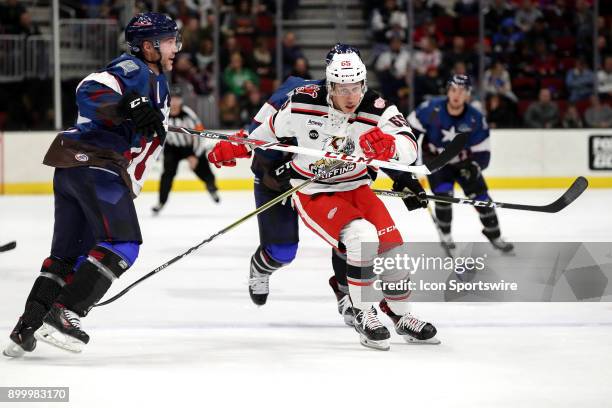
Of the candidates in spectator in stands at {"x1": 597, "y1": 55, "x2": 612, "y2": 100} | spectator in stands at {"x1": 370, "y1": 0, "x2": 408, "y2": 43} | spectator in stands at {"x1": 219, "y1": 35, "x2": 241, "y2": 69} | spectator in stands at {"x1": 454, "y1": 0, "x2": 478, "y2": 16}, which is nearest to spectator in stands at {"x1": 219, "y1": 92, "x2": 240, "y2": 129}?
spectator in stands at {"x1": 219, "y1": 35, "x2": 241, "y2": 69}

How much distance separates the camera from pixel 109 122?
151 inches

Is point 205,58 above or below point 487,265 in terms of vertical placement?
above

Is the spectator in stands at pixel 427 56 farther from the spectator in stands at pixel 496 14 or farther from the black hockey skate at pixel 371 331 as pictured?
the black hockey skate at pixel 371 331

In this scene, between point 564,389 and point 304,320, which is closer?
point 564,389

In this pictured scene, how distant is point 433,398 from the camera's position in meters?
3.31

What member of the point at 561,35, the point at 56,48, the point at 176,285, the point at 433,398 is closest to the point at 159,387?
the point at 433,398

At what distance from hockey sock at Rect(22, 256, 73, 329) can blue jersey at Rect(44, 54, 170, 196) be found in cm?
36

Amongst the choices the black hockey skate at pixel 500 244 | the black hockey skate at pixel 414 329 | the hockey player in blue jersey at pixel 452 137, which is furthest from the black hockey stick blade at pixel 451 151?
the black hockey skate at pixel 500 244

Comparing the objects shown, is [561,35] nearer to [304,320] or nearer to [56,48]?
[56,48]

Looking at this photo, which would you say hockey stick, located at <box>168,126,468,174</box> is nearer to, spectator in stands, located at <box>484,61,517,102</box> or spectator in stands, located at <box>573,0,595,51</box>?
spectator in stands, located at <box>484,61,517,102</box>

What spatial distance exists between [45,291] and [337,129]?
1.20 metres

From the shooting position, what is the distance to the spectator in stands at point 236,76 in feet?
37.6

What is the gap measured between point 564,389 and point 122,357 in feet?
4.92

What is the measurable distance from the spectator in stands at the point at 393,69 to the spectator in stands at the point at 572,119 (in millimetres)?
1640
